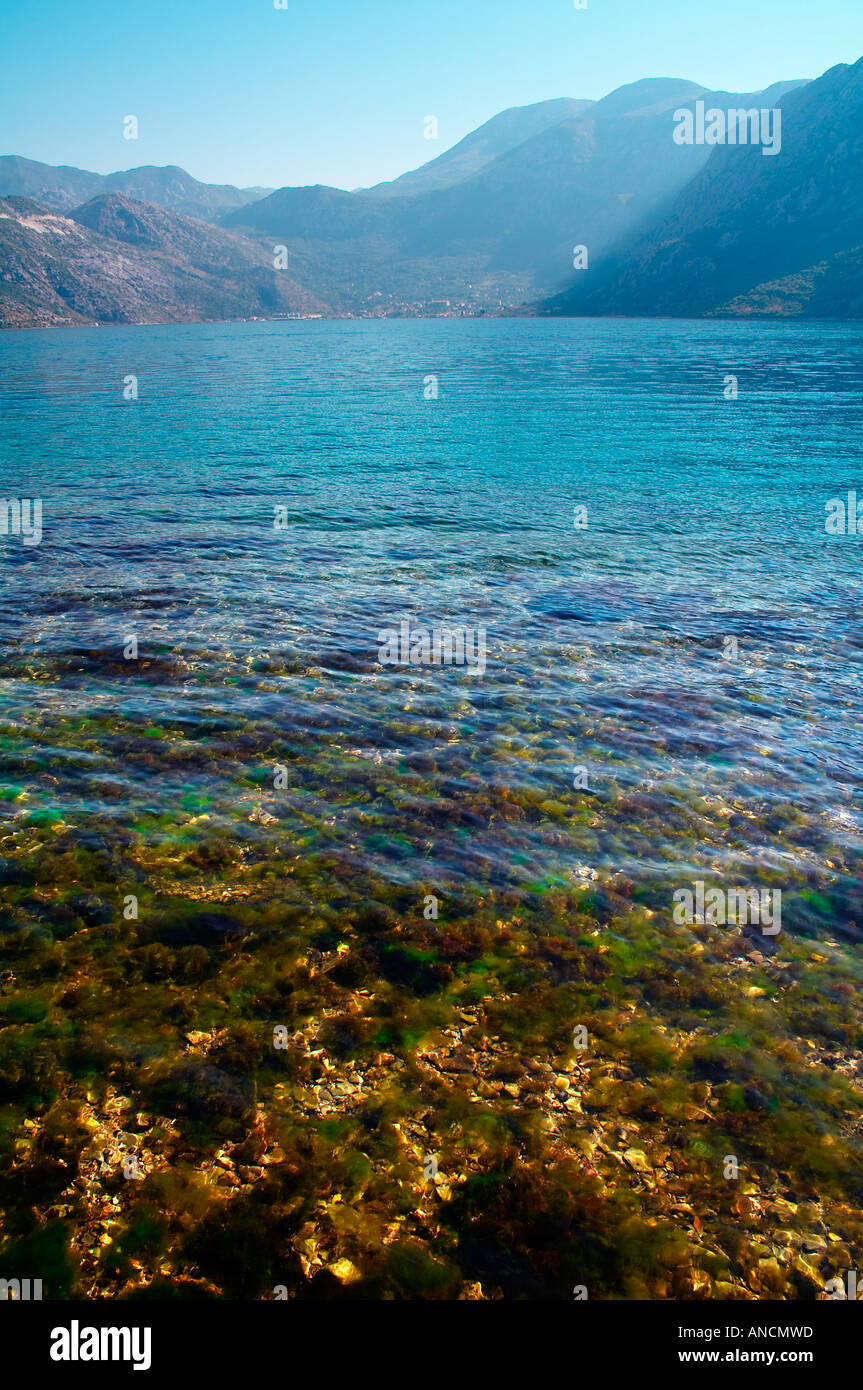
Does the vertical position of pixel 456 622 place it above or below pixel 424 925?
above

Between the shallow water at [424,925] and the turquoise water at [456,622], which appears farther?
the turquoise water at [456,622]

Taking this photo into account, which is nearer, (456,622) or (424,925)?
(424,925)

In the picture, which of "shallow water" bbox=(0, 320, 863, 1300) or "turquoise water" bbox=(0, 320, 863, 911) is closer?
"shallow water" bbox=(0, 320, 863, 1300)

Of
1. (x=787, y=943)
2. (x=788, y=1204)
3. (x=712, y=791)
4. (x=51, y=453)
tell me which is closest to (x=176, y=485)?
(x=51, y=453)
